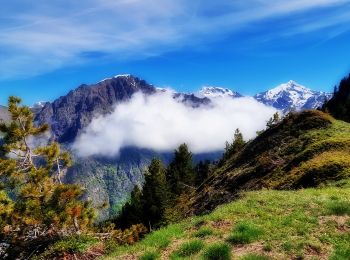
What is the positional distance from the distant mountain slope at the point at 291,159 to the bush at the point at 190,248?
14754mm

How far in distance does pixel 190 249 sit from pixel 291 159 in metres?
31.0

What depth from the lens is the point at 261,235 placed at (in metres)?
17.4

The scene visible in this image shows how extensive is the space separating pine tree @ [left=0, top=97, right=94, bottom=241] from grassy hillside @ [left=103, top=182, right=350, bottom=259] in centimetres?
1027

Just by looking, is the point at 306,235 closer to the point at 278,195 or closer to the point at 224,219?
the point at 224,219

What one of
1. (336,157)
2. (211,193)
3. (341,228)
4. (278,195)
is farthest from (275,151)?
(341,228)

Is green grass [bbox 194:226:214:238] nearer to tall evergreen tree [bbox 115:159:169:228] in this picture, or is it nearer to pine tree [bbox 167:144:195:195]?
tall evergreen tree [bbox 115:159:169:228]

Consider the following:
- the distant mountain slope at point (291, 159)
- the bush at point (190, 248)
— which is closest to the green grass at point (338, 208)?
the bush at point (190, 248)

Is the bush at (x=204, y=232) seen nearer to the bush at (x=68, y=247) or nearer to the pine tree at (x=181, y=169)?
the bush at (x=68, y=247)

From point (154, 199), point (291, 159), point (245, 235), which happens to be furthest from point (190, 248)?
point (154, 199)

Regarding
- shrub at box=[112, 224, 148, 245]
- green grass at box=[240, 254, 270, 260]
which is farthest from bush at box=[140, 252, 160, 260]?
shrub at box=[112, 224, 148, 245]

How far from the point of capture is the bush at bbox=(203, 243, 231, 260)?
51.6 feet

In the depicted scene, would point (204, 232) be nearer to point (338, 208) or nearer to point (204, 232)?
point (204, 232)

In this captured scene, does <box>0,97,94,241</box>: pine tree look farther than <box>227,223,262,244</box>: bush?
Yes

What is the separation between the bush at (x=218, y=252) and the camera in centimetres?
1572
